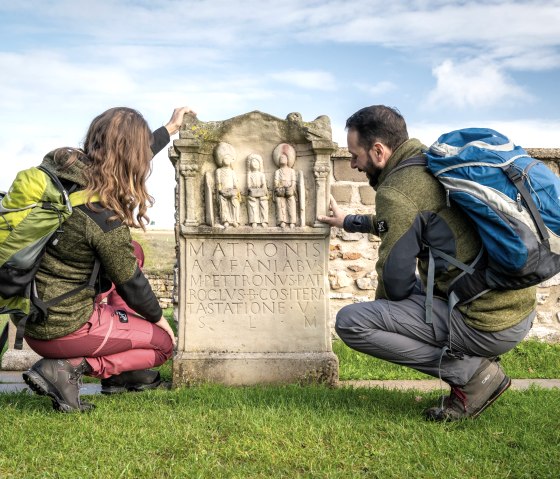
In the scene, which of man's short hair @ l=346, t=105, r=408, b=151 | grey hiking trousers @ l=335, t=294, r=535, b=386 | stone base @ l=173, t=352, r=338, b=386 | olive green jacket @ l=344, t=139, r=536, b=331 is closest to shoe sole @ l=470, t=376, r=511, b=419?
grey hiking trousers @ l=335, t=294, r=535, b=386

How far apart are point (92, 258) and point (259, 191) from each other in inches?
58.3

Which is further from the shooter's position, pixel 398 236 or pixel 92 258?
pixel 92 258

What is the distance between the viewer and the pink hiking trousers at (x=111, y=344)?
3.91 meters

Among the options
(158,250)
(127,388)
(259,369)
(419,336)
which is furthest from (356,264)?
(158,250)

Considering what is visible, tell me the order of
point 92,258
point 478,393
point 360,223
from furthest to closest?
point 360,223 < point 92,258 < point 478,393

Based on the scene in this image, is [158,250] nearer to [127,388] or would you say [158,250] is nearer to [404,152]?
[127,388]

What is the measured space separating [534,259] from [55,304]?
8.43ft

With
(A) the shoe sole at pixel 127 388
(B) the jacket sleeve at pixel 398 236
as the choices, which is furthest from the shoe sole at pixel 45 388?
(B) the jacket sleeve at pixel 398 236

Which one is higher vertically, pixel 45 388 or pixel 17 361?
pixel 45 388

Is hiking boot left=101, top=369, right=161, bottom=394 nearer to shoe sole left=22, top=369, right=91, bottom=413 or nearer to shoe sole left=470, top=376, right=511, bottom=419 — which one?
shoe sole left=22, top=369, right=91, bottom=413

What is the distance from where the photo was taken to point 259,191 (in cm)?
489

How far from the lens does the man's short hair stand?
12.5 ft

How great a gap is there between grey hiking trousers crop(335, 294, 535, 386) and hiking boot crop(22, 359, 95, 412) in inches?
62.6

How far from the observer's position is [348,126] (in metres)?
3.92
